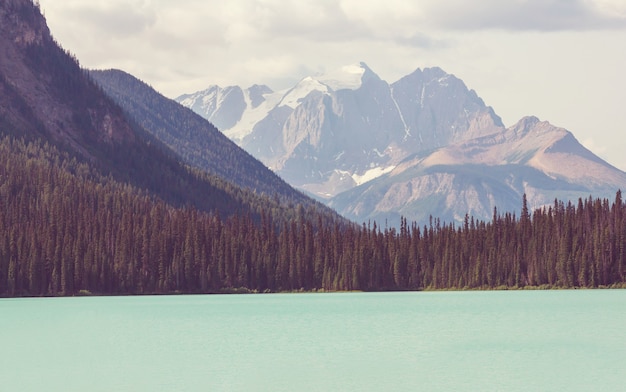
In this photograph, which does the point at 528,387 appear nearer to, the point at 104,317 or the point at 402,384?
the point at 402,384

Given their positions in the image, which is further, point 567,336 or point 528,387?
point 567,336

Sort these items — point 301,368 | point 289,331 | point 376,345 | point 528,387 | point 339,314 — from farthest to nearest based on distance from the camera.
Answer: point 339,314, point 289,331, point 376,345, point 301,368, point 528,387

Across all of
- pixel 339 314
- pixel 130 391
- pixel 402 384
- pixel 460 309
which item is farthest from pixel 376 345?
pixel 460 309

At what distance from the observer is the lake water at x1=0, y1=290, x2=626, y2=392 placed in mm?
73250

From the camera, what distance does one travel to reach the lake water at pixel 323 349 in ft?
240

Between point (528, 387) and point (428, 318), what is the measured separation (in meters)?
61.5

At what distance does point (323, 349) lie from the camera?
9412cm

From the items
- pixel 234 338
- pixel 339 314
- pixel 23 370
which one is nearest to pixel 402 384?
pixel 23 370

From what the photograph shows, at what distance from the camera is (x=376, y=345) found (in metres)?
95.8

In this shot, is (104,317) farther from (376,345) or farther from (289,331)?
(376,345)

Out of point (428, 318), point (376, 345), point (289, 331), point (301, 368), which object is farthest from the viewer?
point (428, 318)

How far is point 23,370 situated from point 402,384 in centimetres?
3170

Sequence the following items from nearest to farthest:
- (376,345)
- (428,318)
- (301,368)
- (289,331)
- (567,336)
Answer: (301,368) → (376,345) → (567,336) → (289,331) → (428,318)

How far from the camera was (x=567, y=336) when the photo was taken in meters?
102
